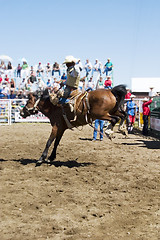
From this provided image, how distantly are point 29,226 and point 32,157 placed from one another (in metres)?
4.63

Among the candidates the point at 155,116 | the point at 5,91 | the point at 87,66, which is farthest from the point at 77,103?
the point at 5,91

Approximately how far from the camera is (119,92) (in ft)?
24.1

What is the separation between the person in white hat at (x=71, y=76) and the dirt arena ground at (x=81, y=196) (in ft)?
5.57

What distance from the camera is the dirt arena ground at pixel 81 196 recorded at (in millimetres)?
3822

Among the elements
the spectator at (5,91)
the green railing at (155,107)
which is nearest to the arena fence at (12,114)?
the spectator at (5,91)

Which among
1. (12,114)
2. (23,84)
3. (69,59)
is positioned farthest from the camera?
(23,84)

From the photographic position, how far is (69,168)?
716 cm

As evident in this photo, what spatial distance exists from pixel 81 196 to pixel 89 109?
2623 millimetres

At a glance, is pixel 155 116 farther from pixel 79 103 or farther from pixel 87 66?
pixel 87 66

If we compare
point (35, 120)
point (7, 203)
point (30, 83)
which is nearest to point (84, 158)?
point (7, 203)

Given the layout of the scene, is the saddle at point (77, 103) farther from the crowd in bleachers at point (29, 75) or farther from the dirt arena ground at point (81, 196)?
the crowd in bleachers at point (29, 75)

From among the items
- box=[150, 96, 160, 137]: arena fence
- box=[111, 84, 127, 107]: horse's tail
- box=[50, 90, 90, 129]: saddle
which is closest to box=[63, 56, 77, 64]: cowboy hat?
box=[50, 90, 90, 129]: saddle

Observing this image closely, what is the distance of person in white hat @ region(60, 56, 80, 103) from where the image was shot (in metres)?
7.27

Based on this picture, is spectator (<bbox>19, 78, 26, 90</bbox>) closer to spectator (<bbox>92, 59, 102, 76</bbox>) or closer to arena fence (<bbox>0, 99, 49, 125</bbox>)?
arena fence (<bbox>0, 99, 49, 125</bbox>)
